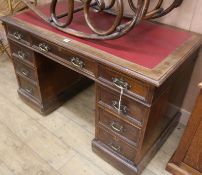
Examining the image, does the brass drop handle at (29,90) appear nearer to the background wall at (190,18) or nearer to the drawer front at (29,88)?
the drawer front at (29,88)

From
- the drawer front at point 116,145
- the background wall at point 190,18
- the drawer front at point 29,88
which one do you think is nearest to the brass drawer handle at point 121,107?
the drawer front at point 116,145

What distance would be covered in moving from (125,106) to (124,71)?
0.71 ft

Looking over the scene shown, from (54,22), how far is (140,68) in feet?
2.05

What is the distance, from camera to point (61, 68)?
175cm

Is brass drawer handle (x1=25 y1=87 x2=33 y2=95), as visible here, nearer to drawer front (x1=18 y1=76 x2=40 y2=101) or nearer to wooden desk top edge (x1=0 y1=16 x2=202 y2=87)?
drawer front (x1=18 y1=76 x2=40 y2=101)

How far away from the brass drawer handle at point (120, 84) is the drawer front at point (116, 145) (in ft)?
1.22

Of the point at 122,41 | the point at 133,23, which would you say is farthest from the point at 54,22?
the point at 133,23

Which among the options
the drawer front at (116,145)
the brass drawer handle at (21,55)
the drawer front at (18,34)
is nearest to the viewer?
the drawer front at (116,145)

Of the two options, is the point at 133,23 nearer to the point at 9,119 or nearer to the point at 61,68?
the point at 61,68

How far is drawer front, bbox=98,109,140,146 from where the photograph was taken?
121 centimetres

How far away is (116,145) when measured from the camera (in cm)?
136

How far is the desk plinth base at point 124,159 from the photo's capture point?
135 centimetres

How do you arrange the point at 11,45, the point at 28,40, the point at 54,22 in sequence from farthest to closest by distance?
the point at 11,45
the point at 28,40
the point at 54,22

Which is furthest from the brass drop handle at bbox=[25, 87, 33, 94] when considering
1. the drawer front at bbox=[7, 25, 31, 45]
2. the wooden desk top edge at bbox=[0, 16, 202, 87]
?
the wooden desk top edge at bbox=[0, 16, 202, 87]
